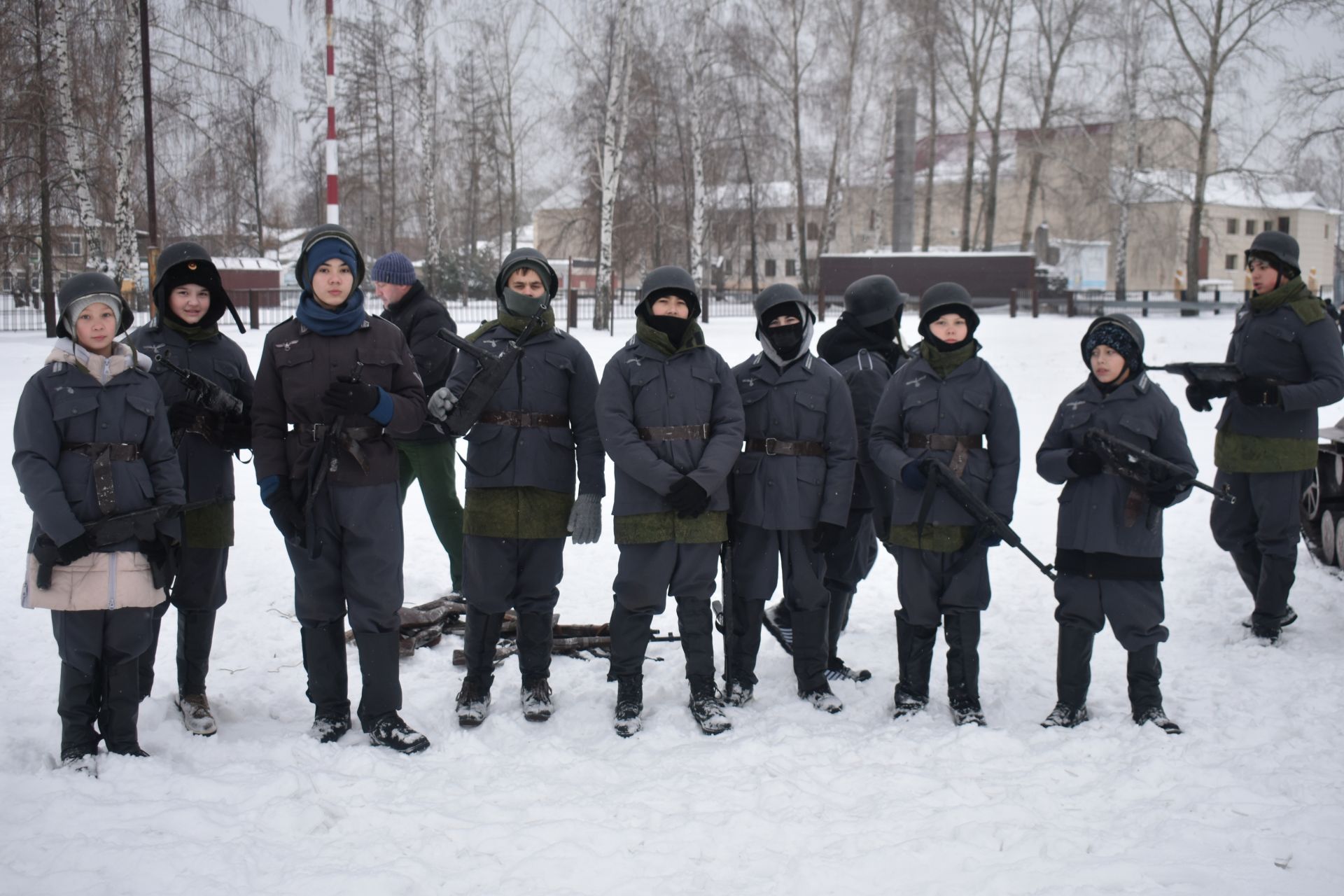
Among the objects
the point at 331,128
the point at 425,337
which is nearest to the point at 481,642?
the point at 425,337

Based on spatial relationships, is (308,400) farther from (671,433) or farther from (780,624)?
(780,624)

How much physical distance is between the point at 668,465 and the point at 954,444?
1.24m

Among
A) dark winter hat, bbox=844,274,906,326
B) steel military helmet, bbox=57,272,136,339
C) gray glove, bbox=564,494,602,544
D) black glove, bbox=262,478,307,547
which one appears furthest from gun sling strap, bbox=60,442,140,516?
dark winter hat, bbox=844,274,906,326

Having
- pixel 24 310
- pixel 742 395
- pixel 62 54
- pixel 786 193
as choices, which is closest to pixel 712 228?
pixel 786 193

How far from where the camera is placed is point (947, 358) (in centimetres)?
439

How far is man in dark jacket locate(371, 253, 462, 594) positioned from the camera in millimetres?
5504

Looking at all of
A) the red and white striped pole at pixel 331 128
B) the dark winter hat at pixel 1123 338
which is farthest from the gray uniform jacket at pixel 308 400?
the red and white striped pole at pixel 331 128

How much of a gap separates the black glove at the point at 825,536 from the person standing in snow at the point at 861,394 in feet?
1.16

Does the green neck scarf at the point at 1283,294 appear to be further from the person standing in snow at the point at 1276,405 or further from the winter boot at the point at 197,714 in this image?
the winter boot at the point at 197,714

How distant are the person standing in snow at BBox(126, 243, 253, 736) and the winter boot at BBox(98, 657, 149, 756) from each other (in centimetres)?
35

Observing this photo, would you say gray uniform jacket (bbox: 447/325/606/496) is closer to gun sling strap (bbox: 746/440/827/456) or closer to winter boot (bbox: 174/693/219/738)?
gun sling strap (bbox: 746/440/827/456)

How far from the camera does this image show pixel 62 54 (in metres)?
16.1

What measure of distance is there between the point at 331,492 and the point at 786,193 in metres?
50.9

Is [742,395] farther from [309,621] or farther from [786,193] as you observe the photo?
[786,193]
